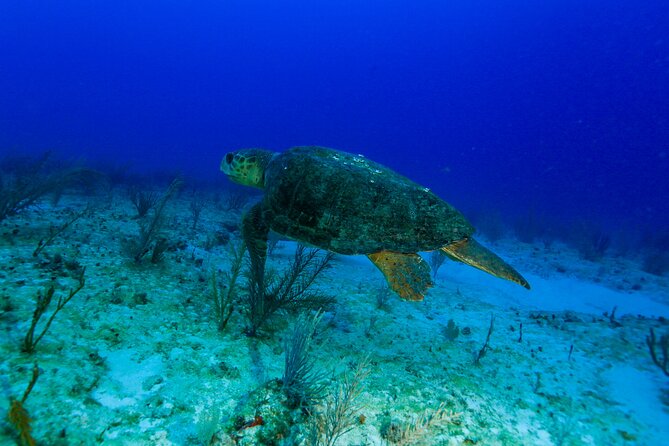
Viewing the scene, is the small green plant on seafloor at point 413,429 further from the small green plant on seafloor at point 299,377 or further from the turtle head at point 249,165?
the turtle head at point 249,165

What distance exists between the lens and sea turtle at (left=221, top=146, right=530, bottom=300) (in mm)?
3633

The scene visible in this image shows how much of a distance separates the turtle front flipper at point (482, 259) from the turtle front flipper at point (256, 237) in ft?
8.34

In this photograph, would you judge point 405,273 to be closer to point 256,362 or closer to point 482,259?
point 482,259

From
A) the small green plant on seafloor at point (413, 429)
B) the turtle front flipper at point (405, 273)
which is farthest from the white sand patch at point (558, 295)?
the small green plant on seafloor at point (413, 429)

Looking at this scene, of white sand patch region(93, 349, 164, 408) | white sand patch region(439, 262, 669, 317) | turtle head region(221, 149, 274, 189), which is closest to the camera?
white sand patch region(93, 349, 164, 408)

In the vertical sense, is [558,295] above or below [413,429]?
above

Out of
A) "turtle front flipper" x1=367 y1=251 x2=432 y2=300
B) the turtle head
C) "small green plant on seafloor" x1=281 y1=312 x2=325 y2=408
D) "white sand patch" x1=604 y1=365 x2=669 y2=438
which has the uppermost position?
the turtle head

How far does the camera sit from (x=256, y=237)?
169 inches

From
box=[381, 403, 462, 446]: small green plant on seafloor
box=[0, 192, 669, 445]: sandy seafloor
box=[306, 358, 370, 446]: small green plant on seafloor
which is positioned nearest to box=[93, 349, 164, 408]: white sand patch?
box=[0, 192, 669, 445]: sandy seafloor

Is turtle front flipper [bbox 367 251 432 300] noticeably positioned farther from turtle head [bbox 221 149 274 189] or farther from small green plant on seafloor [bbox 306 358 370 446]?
turtle head [bbox 221 149 274 189]

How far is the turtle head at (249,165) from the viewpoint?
5.70 m

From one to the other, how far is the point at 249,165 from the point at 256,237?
83.0 inches

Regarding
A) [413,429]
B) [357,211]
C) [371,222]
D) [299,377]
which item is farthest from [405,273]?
[299,377]

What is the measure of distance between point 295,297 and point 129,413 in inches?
97.8
